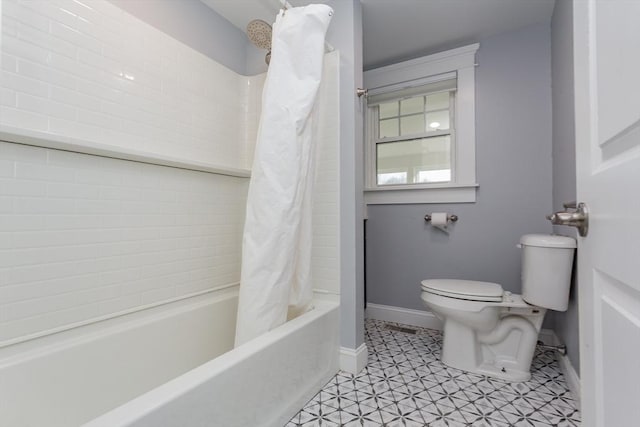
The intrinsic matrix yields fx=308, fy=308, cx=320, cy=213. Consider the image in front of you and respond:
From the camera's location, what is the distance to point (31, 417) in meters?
1.00

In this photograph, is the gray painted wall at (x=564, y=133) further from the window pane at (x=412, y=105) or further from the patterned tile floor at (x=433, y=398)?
the window pane at (x=412, y=105)

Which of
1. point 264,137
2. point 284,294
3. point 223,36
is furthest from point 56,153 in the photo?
point 223,36

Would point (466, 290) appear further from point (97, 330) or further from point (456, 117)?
point (97, 330)

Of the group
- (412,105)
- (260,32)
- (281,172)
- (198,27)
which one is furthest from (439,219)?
(198,27)

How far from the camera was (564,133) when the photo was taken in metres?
1.66

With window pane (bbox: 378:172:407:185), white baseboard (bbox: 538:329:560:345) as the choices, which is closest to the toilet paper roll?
window pane (bbox: 378:172:407:185)

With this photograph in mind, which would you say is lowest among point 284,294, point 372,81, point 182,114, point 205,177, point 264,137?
point 284,294

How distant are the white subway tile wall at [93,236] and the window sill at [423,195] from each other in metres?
1.29

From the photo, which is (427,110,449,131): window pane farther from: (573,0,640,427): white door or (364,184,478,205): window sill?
(573,0,640,427): white door

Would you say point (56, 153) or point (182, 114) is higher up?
point (182, 114)

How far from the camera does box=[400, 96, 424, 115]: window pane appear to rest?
246 centimetres

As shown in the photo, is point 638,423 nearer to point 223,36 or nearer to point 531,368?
point 531,368

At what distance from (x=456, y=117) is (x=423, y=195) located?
613 mm

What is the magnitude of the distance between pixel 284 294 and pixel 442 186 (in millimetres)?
1478
